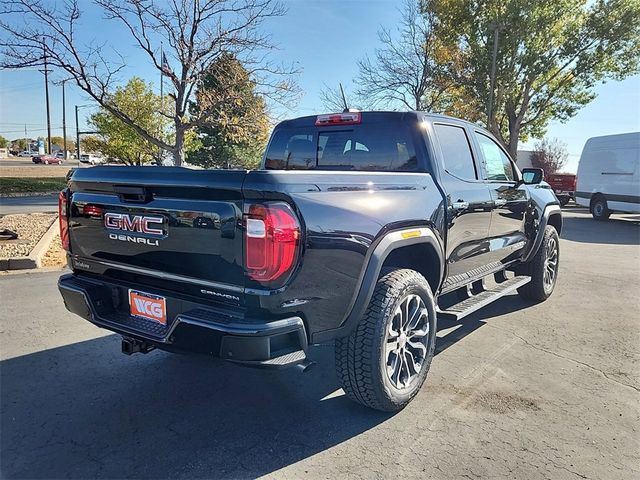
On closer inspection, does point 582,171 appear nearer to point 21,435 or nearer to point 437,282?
point 437,282

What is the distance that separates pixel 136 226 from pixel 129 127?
19276 mm

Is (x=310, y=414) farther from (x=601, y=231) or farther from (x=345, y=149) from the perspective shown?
(x=601, y=231)

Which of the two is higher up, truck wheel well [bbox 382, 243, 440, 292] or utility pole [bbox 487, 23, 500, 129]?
utility pole [bbox 487, 23, 500, 129]

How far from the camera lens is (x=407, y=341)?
3.13 meters

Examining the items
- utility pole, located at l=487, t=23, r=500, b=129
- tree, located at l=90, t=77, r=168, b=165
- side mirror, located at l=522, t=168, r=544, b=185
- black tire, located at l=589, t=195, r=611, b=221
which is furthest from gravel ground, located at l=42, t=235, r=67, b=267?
utility pole, located at l=487, t=23, r=500, b=129

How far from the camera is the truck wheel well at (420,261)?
327 cm

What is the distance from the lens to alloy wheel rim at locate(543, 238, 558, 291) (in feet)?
18.4

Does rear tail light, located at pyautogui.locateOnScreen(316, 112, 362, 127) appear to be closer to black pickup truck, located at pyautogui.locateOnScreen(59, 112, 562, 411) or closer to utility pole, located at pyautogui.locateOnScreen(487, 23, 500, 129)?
black pickup truck, located at pyautogui.locateOnScreen(59, 112, 562, 411)

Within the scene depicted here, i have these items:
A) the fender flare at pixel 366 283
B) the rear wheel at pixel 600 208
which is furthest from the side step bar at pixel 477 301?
the rear wheel at pixel 600 208

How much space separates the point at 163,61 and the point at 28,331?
25.1ft

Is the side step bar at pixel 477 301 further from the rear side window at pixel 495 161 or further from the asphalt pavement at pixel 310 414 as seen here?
the rear side window at pixel 495 161

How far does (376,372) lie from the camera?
2773mm

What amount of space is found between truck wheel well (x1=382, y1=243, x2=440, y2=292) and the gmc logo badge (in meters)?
1.52

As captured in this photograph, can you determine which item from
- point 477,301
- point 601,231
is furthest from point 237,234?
point 601,231
